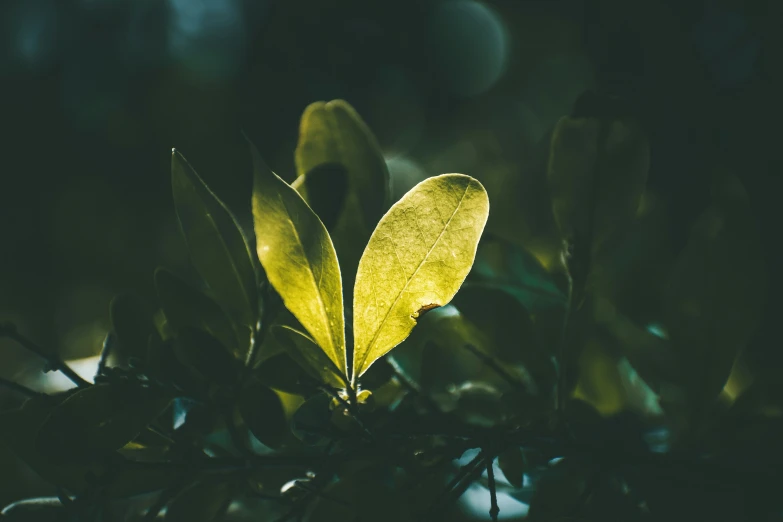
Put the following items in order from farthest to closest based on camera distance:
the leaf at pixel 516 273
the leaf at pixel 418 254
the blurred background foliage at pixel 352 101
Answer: the blurred background foliage at pixel 352 101 → the leaf at pixel 516 273 → the leaf at pixel 418 254

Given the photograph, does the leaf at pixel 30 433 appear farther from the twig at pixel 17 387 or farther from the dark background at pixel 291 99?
the dark background at pixel 291 99

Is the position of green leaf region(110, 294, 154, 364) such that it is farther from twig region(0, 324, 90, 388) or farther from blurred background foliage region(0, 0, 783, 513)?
blurred background foliage region(0, 0, 783, 513)

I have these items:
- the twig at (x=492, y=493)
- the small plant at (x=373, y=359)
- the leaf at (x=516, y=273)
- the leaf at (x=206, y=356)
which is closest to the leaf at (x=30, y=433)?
the small plant at (x=373, y=359)

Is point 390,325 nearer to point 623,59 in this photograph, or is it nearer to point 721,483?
point 721,483

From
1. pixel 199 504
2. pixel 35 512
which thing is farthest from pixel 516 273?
pixel 35 512

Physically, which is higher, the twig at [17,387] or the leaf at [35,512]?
the twig at [17,387]

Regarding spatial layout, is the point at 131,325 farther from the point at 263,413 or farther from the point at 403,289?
the point at 403,289

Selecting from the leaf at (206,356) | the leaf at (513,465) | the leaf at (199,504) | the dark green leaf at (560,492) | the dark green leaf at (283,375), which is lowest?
the dark green leaf at (560,492)
